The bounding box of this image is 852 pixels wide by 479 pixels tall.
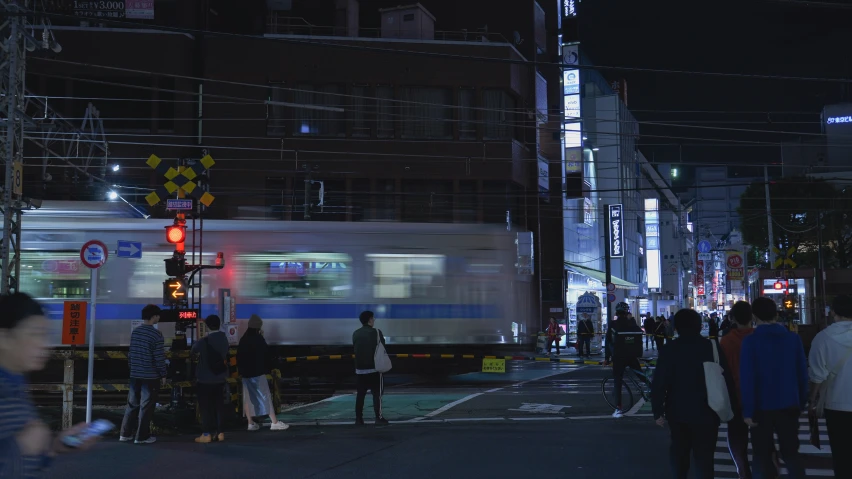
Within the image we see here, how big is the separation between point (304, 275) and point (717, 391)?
15002 millimetres

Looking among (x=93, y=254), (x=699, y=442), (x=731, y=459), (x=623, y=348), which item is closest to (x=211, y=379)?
(x=93, y=254)

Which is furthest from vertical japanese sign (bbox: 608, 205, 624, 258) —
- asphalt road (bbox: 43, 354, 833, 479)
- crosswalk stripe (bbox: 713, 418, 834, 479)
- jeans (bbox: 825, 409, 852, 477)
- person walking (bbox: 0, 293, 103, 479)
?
person walking (bbox: 0, 293, 103, 479)

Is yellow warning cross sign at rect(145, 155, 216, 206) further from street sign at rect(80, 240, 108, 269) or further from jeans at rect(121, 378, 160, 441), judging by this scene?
jeans at rect(121, 378, 160, 441)

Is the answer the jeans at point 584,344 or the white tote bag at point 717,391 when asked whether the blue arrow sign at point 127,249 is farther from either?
the jeans at point 584,344

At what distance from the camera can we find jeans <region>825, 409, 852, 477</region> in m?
6.55

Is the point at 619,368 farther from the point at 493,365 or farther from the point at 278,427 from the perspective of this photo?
the point at 493,365

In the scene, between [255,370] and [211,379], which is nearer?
[211,379]

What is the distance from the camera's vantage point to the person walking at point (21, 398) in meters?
3.56

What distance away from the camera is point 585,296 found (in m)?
35.7

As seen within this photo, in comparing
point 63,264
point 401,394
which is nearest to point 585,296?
point 401,394

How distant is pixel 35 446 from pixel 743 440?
646 centimetres

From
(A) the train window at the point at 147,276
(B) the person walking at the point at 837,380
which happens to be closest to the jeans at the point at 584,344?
(A) the train window at the point at 147,276

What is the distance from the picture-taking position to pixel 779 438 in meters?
7.04

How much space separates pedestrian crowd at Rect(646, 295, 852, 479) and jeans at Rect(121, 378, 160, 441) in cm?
731
